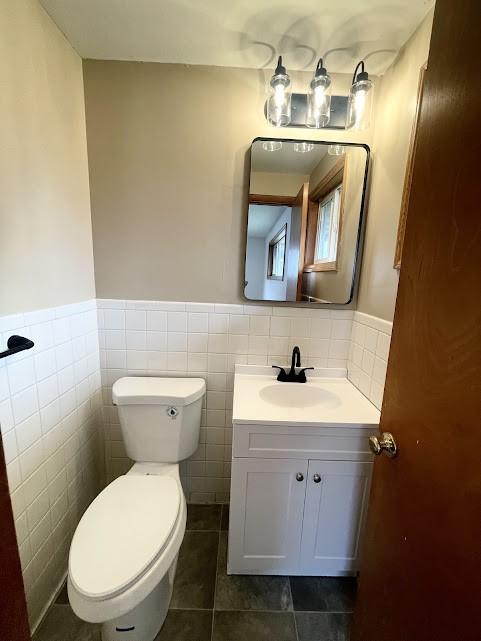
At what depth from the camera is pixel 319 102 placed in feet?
3.96

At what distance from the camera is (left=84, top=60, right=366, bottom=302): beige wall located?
4.19ft

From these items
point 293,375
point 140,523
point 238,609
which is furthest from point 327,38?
point 238,609

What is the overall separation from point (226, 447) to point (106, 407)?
2.35ft

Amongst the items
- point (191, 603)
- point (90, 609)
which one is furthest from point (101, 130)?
point (191, 603)

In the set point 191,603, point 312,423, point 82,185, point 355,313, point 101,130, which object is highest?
point 101,130

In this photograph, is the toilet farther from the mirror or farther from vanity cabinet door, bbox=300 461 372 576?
the mirror

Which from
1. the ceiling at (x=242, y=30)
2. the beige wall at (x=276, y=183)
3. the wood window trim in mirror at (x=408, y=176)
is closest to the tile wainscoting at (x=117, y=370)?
the wood window trim in mirror at (x=408, y=176)

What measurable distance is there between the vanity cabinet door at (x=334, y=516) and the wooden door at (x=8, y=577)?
0.94 metres

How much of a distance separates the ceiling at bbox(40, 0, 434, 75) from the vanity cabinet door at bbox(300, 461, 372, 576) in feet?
5.61

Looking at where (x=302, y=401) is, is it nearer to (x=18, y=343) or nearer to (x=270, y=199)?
(x=270, y=199)

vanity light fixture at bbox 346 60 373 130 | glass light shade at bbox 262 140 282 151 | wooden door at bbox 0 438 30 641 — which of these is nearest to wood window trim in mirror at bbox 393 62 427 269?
vanity light fixture at bbox 346 60 373 130

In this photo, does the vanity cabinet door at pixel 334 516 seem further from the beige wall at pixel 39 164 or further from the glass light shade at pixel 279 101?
the glass light shade at pixel 279 101

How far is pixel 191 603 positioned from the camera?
115 centimetres

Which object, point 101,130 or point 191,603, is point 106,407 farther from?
point 101,130
